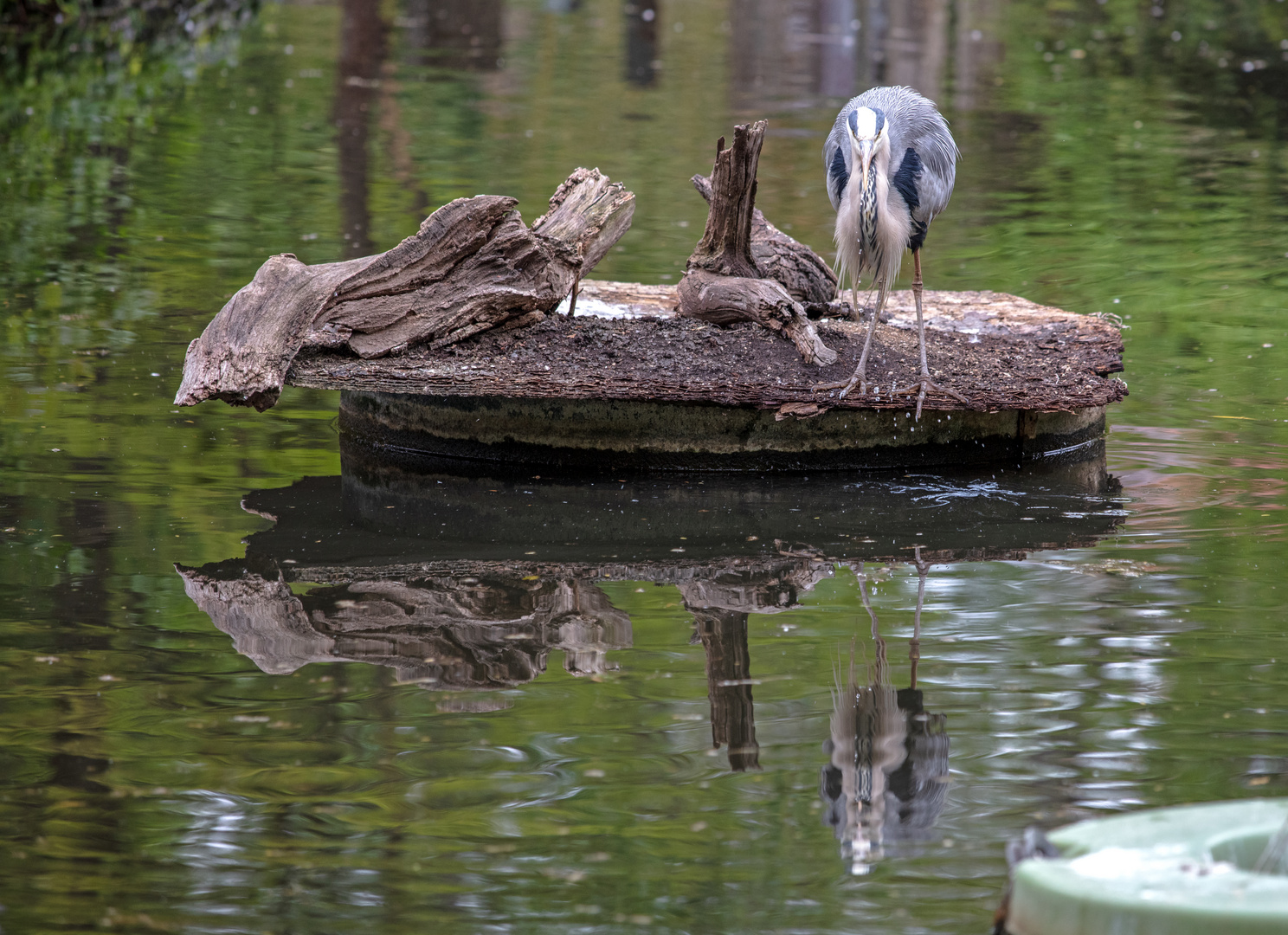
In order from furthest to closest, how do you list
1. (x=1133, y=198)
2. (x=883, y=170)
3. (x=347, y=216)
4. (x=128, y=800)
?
1. (x=1133, y=198)
2. (x=347, y=216)
3. (x=883, y=170)
4. (x=128, y=800)

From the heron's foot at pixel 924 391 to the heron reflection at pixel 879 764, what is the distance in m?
1.64

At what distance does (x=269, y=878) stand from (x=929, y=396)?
3481 mm

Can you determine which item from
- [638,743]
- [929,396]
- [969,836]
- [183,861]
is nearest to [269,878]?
[183,861]

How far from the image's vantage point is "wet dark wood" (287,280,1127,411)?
235 inches

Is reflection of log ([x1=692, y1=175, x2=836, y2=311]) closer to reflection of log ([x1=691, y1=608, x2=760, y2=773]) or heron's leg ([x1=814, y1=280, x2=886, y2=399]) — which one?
heron's leg ([x1=814, y1=280, x2=886, y2=399])

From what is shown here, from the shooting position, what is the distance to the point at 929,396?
6.08m

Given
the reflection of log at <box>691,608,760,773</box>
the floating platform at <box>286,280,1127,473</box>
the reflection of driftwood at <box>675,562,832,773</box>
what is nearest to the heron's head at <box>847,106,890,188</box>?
the floating platform at <box>286,280,1127,473</box>

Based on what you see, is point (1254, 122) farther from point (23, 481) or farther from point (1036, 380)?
point (23, 481)

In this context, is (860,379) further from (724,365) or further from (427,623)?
(427,623)

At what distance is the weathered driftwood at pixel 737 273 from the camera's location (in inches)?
257

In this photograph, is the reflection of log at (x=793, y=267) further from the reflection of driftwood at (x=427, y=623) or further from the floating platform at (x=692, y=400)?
the reflection of driftwood at (x=427, y=623)

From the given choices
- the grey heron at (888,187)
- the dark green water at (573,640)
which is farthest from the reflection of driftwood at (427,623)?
the grey heron at (888,187)

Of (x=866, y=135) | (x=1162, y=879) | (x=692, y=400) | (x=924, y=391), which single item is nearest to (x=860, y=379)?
(x=924, y=391)

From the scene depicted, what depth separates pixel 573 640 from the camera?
4762 millimetres
